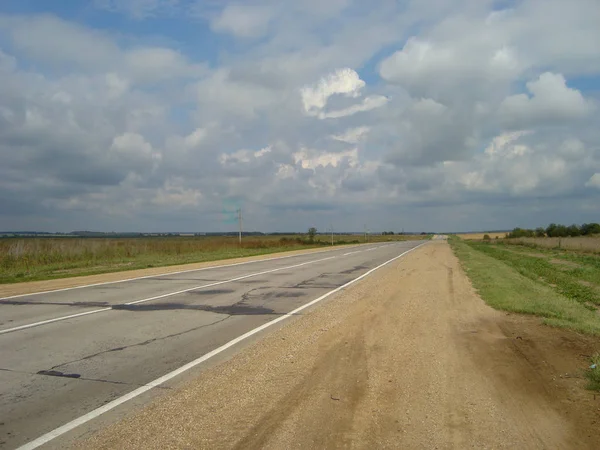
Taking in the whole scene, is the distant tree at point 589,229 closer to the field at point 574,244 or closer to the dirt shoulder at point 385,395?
the field at point 574,244

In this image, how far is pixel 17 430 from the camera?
461cm

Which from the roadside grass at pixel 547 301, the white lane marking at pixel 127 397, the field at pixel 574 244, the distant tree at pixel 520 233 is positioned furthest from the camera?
the distant tree at pixel 520 233

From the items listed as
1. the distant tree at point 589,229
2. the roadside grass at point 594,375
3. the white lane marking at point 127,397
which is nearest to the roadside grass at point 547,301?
the roadside grass at point 594,375

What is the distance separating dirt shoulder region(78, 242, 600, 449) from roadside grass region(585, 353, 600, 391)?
A: 130 millimetres

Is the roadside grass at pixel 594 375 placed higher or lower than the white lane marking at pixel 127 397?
lower

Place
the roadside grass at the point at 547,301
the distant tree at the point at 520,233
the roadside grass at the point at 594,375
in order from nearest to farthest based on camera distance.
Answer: the roadside grass at the point at 594,375 → the roadside grass at the point at 547,301 → the distant tree at the point at 520,233

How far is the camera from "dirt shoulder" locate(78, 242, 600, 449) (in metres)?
4.45

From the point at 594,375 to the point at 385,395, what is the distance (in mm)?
2839

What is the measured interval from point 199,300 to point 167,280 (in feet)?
18.6

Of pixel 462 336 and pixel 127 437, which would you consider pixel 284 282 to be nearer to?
pixel 462 336

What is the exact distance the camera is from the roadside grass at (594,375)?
5.77 m

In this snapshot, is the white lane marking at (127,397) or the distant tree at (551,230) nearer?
the white lane marking at (127,397)

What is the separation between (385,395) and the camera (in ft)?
18.1

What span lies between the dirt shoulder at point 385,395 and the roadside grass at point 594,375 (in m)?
0.13
